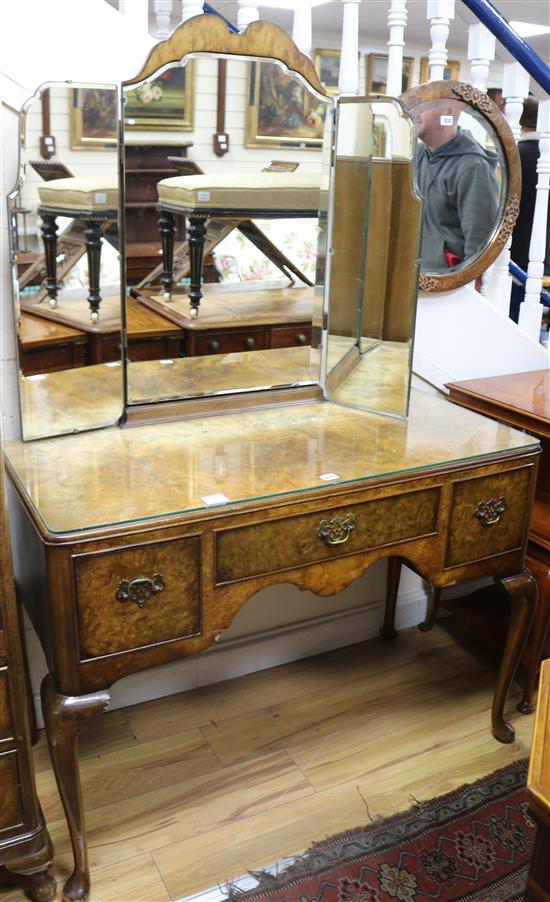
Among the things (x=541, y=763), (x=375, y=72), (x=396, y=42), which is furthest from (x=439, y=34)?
(x=375, y=72)

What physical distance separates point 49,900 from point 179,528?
34.3 inches

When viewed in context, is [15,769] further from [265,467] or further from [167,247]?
[167,247]

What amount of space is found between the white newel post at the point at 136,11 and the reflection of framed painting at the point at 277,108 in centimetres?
26

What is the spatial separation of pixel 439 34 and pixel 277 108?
69cm

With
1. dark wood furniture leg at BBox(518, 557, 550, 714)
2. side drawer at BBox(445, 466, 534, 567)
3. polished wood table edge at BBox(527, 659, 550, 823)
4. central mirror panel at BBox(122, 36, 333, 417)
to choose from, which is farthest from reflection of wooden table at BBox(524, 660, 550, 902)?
central mirror panel at BBox(122, 36, 333, 417)

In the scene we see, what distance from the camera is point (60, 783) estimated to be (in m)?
1.63

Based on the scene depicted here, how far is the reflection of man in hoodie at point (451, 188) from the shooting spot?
2.33 metres

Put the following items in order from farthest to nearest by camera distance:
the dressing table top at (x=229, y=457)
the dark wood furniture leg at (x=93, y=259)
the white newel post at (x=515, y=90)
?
the white newel post at (x=515, y=90) → the dark wood furniture leg at (x=93, y=259) → the dressing table top at (x=229, y=457)

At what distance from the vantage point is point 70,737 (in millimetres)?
1587

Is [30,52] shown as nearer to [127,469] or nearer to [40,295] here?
[40,295]

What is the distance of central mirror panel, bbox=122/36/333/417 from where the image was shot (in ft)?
6.05

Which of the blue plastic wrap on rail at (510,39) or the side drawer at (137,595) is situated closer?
the side drawer at (137,595)

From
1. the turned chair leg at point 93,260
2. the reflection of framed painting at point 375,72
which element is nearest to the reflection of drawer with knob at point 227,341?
the turned chair leg at point 93,260

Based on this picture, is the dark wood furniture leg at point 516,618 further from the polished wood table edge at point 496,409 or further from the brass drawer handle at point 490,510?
the polished wood table edge at point 496,409
